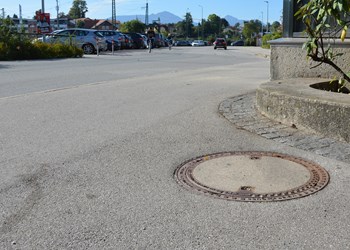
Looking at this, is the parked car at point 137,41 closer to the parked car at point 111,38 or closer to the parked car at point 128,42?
the parked car at point 128,42

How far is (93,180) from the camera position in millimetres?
4355

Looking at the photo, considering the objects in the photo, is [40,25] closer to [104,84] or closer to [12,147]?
[104,84]

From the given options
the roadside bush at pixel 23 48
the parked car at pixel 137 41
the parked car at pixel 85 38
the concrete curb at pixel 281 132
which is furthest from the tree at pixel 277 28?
the concrete curb at pixel 281 132

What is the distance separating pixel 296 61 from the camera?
8.97 meters

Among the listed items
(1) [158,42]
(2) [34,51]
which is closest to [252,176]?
(2) [34,51]

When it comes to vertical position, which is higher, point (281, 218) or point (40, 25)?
point (40, 25)

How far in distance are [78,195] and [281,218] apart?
173cm

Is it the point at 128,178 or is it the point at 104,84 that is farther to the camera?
the point at 104,84

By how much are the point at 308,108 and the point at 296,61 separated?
Result: 3.37 m

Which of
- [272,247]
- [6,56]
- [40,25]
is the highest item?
[40,25]

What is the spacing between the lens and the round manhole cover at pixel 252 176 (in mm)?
3988

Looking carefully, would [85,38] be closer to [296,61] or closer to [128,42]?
Result: [128,42]

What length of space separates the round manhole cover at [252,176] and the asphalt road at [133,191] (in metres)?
0.13

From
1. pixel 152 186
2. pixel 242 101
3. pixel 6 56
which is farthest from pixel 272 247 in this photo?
pixel 6 56
